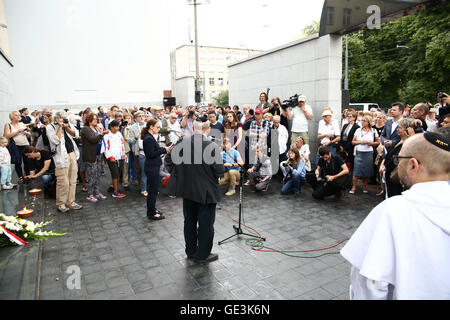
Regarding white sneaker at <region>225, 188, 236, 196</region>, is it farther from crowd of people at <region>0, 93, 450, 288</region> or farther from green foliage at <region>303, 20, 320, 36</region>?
green foliage at <region>303, 20, 320, 36</region>

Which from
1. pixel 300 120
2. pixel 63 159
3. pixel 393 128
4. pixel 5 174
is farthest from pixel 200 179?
pixel 5 174

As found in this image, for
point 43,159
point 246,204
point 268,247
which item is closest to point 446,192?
point 268,247

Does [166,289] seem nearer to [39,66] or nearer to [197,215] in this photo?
[197,215]

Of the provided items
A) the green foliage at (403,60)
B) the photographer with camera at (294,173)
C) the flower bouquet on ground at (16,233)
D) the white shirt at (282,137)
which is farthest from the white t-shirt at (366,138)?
the green foliage at (403,60)

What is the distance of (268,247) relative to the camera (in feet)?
15.2

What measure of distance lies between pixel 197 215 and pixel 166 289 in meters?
1.10

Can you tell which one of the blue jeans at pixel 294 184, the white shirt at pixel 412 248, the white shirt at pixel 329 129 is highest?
the white shirt at pixel 329 129

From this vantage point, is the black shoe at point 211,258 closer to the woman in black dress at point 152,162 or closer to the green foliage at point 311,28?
the woman in black dress at point 152,162

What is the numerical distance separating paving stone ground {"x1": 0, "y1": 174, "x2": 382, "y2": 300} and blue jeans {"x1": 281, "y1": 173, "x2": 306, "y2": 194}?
0.50 m

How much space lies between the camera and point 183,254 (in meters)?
4.50

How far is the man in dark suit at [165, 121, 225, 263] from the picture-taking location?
405 centimetres

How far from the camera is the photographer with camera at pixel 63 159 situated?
239 inches

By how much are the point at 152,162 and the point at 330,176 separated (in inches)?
156

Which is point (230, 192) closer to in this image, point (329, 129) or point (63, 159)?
point (329, 129)
